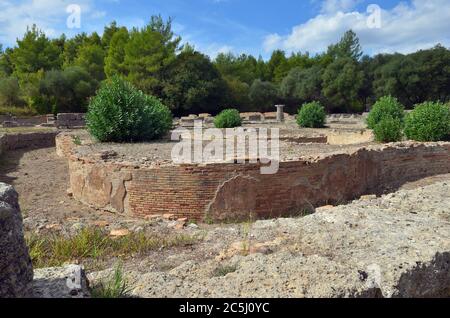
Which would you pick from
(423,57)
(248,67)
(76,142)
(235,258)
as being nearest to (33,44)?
(248,67)

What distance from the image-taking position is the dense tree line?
98.1 ft

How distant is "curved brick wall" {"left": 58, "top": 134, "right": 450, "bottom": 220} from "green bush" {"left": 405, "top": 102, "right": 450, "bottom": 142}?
3639 mm

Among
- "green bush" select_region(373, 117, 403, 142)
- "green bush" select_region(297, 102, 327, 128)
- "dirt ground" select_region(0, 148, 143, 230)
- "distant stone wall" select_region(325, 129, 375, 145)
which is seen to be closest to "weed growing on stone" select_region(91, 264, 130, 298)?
"dirt ground" select_region(0, 148, 143, 230)

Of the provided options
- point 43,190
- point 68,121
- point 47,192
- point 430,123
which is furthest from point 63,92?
point 430,123

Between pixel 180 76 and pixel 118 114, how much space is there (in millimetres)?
22219

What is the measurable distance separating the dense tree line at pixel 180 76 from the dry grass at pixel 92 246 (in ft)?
90.1

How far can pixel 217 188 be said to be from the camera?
19.8 ft

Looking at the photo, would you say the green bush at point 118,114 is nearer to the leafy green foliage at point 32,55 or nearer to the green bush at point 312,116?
the green bush at point 312,116

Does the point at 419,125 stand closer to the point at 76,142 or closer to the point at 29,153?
the point at 76,142

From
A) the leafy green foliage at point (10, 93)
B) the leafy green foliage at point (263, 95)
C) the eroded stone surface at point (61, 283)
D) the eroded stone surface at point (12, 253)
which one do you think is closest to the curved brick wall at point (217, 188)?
the eroded stone surface at point (61, 283)

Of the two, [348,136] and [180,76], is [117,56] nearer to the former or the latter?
[180,76]

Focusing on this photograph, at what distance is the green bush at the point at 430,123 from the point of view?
9781mm
